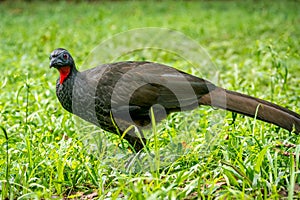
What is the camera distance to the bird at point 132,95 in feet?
13.0

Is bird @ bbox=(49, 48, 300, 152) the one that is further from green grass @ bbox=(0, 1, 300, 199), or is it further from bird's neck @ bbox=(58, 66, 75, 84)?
green grass @ bbox=(0, 1, 300, 199)

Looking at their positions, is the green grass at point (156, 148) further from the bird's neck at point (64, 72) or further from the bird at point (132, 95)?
the bird's neck at point (64, 72)

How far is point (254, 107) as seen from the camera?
379 centimetres

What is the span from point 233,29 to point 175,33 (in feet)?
4.66

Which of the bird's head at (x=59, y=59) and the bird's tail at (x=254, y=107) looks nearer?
the bird's tail at (x=254, y=107)

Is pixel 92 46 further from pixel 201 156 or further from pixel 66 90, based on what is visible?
pixel 201 156

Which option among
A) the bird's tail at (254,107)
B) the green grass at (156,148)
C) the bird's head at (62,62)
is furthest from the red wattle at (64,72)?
the bird's tail at (254,107)

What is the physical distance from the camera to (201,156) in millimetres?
3756

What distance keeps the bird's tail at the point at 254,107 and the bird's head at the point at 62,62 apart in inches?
44.0

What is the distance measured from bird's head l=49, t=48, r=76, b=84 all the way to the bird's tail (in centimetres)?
112

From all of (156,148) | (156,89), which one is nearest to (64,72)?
(156,89)

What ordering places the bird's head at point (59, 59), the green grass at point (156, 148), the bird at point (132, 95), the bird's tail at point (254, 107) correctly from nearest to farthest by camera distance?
the green grass at point (156, 148), the bird's tail at point (254, 107), the bird at point (132, 95), the bird's head at point (59, 59)

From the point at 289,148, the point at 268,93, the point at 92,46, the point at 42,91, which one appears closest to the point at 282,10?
the point at 92,46

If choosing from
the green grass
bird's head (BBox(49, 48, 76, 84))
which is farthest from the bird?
the green grass
